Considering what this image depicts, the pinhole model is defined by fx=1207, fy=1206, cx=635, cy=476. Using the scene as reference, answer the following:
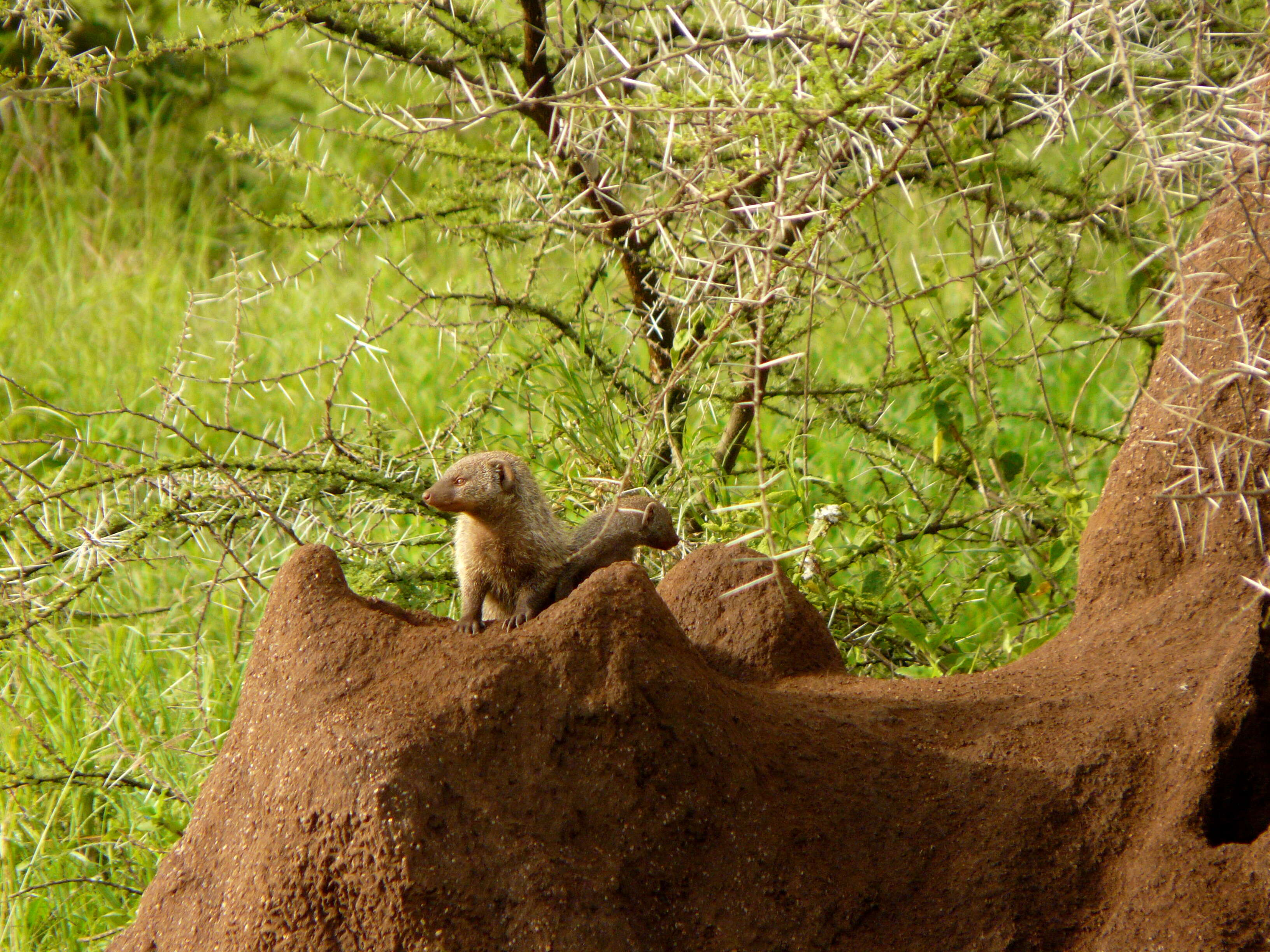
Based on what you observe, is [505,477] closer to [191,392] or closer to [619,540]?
[619,540]

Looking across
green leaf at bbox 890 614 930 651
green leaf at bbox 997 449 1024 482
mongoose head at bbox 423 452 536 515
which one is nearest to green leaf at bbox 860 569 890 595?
green leaf at bbox 890 614 930 651

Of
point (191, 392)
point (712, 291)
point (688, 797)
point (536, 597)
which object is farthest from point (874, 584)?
point (191, 392)

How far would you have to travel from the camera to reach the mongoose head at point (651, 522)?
2.65m

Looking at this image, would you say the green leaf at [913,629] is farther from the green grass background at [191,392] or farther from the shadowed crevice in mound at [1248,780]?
the shadowed crevice in mound at [1248,780]

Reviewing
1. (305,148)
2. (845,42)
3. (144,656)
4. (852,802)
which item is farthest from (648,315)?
(305,148)

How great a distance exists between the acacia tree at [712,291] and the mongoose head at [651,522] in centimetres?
19

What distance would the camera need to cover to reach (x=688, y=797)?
1.89 m

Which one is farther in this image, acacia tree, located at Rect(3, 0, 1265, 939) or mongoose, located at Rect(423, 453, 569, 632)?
mongoose, located at Rect(423, 453, 569, 632)

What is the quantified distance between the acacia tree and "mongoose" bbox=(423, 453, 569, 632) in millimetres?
372

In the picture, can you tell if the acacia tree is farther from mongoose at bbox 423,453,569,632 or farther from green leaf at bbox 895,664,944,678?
mongoose at bbox 423,453,569,632

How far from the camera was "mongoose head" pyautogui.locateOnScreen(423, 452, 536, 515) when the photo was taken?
8.26ft

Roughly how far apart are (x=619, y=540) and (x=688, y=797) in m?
0.85

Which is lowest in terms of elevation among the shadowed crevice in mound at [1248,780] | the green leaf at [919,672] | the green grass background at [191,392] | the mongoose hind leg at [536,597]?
the green grass background at [191,392]

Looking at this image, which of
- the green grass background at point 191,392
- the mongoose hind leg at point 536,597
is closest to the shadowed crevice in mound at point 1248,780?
the green grass background at point 191,392
